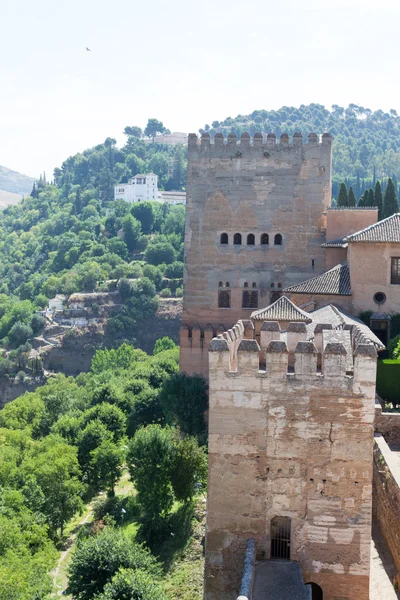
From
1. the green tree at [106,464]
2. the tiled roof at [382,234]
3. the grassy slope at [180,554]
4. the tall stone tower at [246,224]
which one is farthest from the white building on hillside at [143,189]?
the grassy slope at [180,554]

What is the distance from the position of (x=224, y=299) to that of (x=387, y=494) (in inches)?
917

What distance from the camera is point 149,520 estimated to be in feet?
109

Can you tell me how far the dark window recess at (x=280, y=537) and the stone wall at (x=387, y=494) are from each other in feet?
14.5

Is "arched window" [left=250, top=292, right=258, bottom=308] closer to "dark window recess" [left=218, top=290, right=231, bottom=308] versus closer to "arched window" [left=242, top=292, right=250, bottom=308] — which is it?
"arched window" [left=242, top=292, right=250, bottom=308]

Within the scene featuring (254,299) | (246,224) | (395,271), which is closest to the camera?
(395,271)

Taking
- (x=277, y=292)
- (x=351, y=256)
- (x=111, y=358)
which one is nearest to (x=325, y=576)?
(x=351, y=256)

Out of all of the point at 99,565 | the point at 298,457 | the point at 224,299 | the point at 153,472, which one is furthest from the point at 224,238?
the point at 298,457

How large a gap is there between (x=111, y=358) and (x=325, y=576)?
65387 millimetres

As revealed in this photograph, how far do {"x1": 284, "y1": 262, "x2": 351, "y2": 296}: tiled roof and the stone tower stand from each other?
1866 cm

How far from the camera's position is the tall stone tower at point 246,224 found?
4406 centimetres

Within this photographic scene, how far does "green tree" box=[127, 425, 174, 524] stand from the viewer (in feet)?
108

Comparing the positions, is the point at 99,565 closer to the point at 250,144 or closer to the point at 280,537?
the point at 280,537

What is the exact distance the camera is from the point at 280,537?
18.2m

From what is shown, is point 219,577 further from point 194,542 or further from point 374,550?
point 194,542
